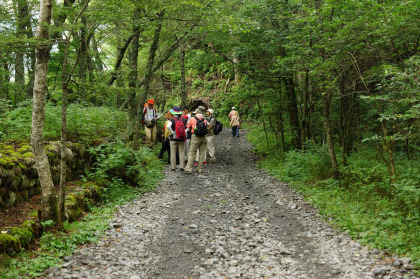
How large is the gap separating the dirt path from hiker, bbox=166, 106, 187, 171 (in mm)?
3025

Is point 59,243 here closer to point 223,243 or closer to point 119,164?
point 223,243

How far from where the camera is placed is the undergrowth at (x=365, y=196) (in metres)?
5.77

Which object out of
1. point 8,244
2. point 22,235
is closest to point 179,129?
point 22,235

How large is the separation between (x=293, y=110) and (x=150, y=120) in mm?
7048

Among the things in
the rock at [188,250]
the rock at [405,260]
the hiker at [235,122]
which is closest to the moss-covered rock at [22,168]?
the rock at [188,250]

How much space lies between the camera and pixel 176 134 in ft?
41.2

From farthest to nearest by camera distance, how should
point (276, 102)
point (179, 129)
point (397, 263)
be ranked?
point (276, 102) → point (179, 129) → point (397, 263)

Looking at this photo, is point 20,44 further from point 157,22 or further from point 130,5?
point 157,22

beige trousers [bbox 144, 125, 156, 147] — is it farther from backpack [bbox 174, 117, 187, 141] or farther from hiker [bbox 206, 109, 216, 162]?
backpack [bbox 174, 117, 187, 141]

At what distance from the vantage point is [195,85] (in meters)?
36.9

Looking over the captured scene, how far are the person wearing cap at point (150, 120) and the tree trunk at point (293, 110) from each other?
21.2 feet

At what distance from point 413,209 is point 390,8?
15.2 feet

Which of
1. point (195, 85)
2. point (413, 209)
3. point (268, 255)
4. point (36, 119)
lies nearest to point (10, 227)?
point (36, 119)

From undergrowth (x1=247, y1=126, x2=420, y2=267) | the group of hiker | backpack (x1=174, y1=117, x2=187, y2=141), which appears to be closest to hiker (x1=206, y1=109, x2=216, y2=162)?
the group of hiker
